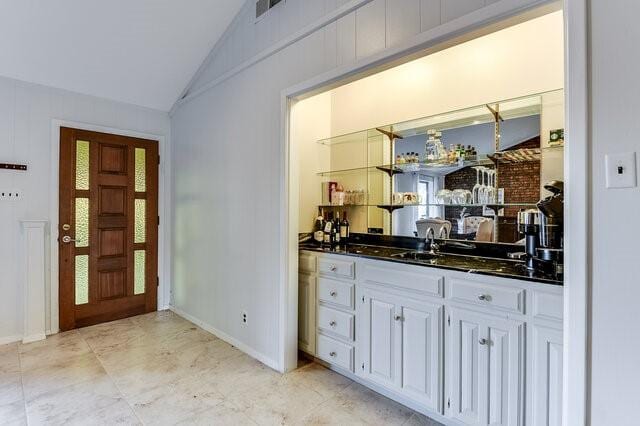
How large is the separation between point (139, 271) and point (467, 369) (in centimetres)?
359

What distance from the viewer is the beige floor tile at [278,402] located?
2.03 meters

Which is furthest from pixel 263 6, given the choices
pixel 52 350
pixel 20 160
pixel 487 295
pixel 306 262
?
pixel 52 350

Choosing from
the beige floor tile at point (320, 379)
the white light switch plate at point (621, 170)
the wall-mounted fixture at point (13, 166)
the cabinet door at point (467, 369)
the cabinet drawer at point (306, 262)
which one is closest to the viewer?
the white light switch plate at point (621, 170)

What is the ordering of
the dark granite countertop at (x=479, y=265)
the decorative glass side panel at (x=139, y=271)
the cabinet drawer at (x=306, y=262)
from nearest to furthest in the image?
1. the dark granite countertop at (x=479, y=265)
2. the cabinet drawer at (x=306, y=262)
3. the decorative glass side panel at (x=139, y=271)

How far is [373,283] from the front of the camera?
88.7 inches

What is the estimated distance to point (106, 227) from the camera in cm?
364

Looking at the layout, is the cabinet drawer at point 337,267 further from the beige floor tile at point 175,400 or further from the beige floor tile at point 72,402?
the beige floor tile at point 72,402

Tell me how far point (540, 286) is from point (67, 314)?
4.10m

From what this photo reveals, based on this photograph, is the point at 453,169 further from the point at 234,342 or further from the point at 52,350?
the point at 52,350

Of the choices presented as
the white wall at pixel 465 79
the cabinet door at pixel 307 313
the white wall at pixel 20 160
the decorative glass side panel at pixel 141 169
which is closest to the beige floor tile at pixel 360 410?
the cabinet door at pixel 307 313

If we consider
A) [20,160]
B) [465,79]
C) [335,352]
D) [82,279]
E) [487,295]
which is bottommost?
[335,352]

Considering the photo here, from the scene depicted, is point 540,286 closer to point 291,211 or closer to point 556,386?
point 556,386

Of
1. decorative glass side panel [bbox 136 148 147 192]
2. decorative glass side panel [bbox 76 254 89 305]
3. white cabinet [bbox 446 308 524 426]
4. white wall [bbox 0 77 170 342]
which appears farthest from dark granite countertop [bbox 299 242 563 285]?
white wall [bbox 0 77 170 342]

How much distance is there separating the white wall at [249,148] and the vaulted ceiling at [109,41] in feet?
0.81
